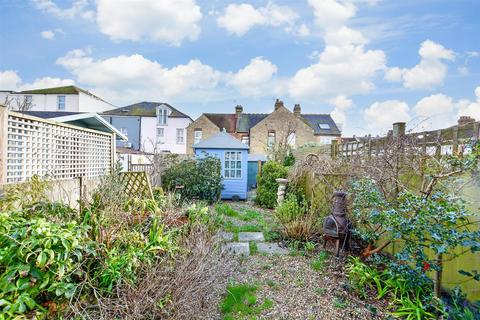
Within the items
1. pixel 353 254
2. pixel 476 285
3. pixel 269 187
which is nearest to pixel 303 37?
pixel 269 187

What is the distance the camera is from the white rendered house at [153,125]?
2645 cm

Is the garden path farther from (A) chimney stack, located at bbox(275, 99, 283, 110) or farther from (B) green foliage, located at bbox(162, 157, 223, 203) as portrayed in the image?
(A) chimney stack, located at bbox(275, 99, 283, 110)

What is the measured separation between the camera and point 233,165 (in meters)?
11.5

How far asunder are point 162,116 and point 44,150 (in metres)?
22.8

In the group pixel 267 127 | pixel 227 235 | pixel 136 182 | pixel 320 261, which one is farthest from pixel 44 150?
pixel 267 127

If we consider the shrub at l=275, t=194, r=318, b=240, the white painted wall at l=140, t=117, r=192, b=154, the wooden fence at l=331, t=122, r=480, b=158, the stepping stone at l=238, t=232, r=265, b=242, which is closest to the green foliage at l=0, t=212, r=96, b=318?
the stepping stone at l=238, t=232, r=265, b=242

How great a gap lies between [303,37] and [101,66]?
8.56 metres

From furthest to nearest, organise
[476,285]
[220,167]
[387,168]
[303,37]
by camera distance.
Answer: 1. [220,167]
2. [303,37]
3. [387,168]
4. [476,285]

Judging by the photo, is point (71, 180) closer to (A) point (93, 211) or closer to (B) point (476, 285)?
(A) point (93, 211)

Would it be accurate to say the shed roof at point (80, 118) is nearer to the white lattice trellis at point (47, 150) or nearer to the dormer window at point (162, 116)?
the white lattice trellis at point (47, 150)

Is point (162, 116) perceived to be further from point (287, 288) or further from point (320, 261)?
point (287, 288)

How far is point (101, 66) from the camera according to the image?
11.9 metres

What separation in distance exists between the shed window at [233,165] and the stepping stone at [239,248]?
6.11 meters

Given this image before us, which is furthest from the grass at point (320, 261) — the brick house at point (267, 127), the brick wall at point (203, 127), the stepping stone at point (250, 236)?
the brick wall at point (203, 127)
